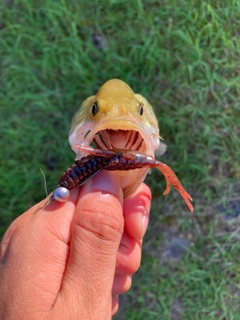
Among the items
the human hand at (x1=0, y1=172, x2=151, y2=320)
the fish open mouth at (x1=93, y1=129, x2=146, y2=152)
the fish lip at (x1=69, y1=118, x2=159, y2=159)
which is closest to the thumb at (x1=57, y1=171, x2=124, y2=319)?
the human hand at (x1=0, y1=172, x2=151, y2=320)

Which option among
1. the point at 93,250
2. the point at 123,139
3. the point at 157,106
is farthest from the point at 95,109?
the point at 157,106

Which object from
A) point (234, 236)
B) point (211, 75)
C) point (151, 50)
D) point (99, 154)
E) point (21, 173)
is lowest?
point (234, 236)

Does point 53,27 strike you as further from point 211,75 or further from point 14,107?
point 211,75

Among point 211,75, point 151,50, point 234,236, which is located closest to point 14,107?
point 151,50

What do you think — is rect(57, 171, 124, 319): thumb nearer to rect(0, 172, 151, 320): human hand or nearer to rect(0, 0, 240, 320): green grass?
rect(0, 172, 151, 320): human hand

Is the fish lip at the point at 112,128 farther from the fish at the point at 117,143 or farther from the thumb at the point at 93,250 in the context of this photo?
the thumb at the point at 93,250
